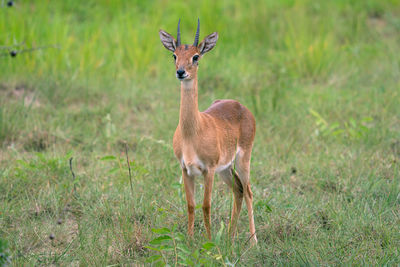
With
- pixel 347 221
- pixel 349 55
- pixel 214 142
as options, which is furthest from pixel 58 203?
pixel 349 55

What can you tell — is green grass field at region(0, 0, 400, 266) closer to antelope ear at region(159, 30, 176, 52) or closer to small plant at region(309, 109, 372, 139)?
small plant at region(309, 109, 372, 139)

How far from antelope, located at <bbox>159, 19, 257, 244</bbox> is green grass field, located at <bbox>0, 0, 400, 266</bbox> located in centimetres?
23

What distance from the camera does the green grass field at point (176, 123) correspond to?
364 centimetres

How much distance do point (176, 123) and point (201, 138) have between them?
2335 millimetres

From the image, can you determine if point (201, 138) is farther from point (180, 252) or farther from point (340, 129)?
point (340, 129)

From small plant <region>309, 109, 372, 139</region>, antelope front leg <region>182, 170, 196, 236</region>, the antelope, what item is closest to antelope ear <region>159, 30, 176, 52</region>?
the antelope

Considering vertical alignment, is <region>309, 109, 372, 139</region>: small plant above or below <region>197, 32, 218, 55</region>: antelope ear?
below

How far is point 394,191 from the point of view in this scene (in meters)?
4.33

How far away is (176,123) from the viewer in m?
5.84

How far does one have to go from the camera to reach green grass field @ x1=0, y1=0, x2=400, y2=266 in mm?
3639

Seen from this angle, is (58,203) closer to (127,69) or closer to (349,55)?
(127,69)

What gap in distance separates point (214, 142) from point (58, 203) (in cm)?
143

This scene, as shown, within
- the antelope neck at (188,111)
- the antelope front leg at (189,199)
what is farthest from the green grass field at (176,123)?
the antelope neck at (188,111)

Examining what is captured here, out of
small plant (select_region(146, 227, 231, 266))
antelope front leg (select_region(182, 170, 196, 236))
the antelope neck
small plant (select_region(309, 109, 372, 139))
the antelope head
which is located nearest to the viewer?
small plant (select_region(146, 227, 231, 266))
